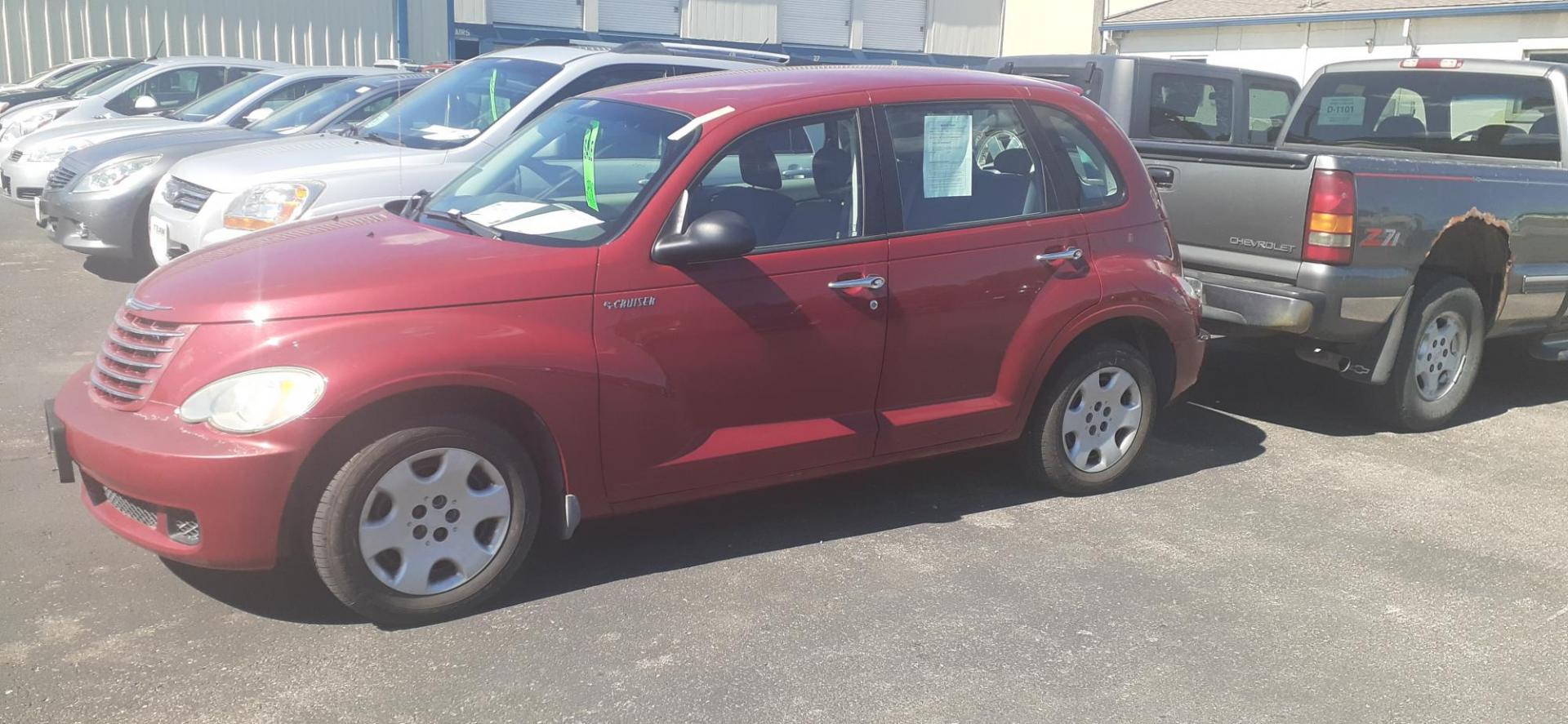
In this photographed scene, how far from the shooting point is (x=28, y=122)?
46.5 feet

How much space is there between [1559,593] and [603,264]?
357 centimetres

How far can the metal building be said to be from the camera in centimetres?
2116

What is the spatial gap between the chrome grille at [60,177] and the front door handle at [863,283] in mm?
7640

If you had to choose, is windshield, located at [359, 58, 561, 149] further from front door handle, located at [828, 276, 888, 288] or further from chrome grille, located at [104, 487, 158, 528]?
chrome grille, located at [104, 487, 158, 528]

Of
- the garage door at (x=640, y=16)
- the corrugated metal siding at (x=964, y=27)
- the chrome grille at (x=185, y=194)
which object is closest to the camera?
the chrome grille at (x=185, y=194)

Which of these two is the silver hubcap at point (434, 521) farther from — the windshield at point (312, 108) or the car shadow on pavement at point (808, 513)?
the windshield at point (312, 108)

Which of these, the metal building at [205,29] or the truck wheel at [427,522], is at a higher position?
the metal building at [205,29]

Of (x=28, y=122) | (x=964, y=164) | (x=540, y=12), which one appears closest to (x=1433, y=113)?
(x=964, y=164)

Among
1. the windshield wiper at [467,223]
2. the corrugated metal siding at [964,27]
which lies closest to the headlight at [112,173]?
the windshield wiper at [467,223]

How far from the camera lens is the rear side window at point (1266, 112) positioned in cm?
1071

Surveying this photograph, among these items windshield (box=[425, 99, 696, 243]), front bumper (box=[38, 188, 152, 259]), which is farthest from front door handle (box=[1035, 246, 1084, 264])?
front bumper (box=[38, 188, 152, 259])

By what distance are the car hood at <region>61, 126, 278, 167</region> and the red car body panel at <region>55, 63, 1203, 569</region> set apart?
559 cm

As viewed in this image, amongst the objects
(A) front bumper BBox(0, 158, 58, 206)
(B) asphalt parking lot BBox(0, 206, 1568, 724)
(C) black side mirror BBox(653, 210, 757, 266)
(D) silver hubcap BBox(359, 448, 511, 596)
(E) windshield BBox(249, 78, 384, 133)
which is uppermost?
(E) windshield BBox(249, 78, 384, 133)

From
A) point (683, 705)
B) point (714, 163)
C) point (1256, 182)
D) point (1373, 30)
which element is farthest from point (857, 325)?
point (1373, 30)
